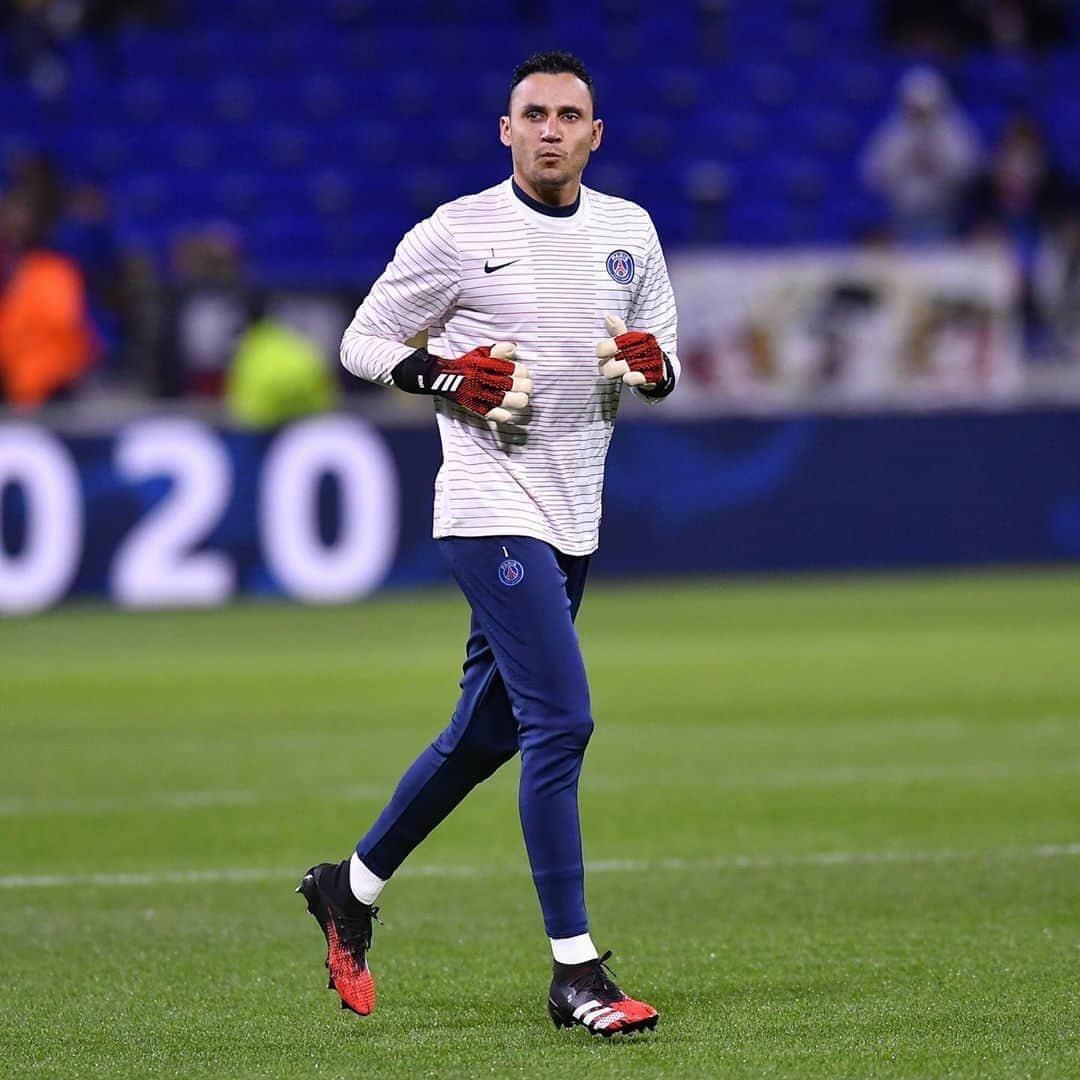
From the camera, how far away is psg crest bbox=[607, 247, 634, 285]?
575 centimetres

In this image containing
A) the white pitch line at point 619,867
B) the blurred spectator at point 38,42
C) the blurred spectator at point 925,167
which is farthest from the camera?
the blurred spectator at point 38,42

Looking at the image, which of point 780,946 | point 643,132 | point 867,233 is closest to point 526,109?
point 780,946

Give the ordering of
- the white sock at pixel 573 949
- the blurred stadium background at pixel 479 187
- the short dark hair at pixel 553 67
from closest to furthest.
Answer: the white sock at pixel 573 949 < the short dark hair at pixel 553 67 < the blurred stadium background at pixel 479 187

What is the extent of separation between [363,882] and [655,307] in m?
1.64

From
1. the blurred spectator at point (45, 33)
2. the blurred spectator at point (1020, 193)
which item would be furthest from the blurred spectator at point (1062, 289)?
the blurred spectator at point (45, 33)

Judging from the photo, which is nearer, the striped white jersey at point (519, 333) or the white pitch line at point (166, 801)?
the striped white jersey at point (519, 333)

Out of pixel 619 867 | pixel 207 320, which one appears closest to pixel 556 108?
pixel 619 867

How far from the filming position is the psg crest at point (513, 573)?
18.2 ft

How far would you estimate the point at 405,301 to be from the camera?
570 cm

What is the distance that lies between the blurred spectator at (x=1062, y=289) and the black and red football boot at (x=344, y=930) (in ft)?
49.6

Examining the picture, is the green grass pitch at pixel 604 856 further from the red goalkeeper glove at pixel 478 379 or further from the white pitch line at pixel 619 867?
the red goalkeeper glove at pixel 478 379

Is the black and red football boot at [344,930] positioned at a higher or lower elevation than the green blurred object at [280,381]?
lower

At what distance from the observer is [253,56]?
946 inches

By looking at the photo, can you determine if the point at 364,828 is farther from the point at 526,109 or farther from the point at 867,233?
the point at 867,233
